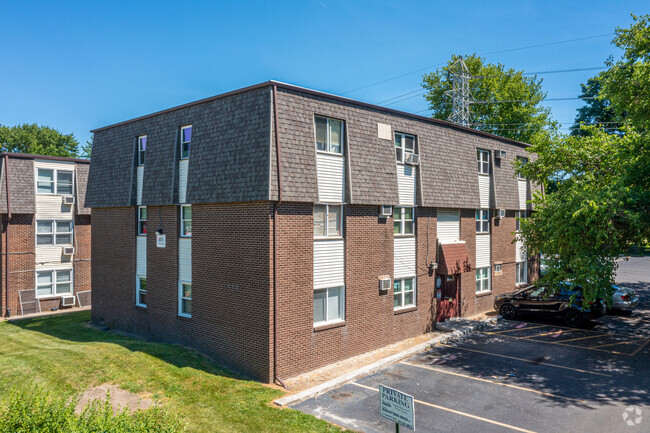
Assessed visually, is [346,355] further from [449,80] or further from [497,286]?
[449,80]

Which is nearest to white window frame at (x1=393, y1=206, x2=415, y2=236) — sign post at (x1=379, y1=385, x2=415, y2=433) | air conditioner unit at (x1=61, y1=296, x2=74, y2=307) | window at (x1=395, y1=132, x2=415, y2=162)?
window at (x1=395, y1=132, x2=415, y2=162)

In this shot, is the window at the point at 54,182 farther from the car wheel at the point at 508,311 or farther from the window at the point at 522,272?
the window at the point at 522,272

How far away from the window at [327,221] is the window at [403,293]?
13.3 feet

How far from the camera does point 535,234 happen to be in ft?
60.6

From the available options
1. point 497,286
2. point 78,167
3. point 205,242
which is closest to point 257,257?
point 205,242

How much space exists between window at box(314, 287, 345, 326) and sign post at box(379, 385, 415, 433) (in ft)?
22.3

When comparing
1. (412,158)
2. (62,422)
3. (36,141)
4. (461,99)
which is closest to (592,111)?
(461,99)

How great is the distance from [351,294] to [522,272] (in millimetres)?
15118

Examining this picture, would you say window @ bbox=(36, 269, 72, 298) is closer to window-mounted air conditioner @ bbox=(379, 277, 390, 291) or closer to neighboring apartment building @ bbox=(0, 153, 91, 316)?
neighboring apartment building @ bbox=(0, 153, 91, 316)

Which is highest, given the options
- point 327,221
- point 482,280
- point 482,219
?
point 482,219

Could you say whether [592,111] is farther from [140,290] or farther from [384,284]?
[140,290]

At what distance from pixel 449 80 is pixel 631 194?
105 ft

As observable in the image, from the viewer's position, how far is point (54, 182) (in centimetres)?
2614

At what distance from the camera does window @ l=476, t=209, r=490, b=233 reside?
2250cm
